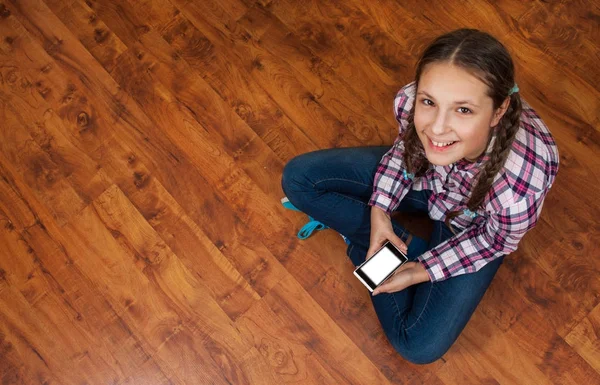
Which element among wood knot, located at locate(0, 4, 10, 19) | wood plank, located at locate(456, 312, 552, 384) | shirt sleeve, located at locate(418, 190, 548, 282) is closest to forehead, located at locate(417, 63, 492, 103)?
shirt sleeve, located at locate(418, 190, 548, 282)

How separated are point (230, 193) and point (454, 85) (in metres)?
0.81

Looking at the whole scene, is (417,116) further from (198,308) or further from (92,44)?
(92,44)

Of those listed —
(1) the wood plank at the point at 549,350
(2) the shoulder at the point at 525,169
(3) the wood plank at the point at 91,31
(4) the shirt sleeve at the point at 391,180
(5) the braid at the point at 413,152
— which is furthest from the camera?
(3) the wood plank at the point at 91,31

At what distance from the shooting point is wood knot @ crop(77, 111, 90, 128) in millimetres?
1746

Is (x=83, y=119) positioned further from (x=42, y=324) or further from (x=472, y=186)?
(x=472, y=186)

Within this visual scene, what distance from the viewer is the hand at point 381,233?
138 centimetres

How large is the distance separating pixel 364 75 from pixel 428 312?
71cm

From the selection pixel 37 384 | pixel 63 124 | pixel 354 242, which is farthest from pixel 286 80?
pixel 37 384

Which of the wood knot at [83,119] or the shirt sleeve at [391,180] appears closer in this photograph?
the shirt sleeve at [391,180]

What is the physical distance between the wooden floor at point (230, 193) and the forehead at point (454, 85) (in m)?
0.66

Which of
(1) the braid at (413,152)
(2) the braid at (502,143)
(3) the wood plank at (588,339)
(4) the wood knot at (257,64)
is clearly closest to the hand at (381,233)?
(1) the braid at (413,152)

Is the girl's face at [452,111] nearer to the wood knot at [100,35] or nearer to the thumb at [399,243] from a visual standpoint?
the thumb at [399,243]

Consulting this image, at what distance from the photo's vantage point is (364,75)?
5.69 ft

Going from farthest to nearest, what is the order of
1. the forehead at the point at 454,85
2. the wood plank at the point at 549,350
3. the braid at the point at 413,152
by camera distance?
the wood plank at the point at 549,350 < the braid at the point at 413,152 < the forehead at the point at 454,85
